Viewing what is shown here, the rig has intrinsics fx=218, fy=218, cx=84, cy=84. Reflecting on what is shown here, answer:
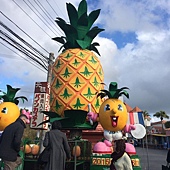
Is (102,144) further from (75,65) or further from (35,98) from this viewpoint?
(35,98)

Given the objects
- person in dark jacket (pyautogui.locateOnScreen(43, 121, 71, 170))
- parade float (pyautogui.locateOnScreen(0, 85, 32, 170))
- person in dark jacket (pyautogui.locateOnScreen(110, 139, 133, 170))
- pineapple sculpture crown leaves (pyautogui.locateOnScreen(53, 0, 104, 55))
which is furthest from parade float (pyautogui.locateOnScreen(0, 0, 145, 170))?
person in dark jacket (pyautogui.locateOnScreen(110, 139, 133, 170))

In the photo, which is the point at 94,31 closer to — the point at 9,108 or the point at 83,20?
the point at 83,20

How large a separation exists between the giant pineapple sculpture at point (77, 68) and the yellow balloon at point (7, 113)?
1.33 metres

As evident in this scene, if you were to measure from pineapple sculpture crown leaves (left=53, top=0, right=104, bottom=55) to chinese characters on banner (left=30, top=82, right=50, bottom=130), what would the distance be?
2.56 m

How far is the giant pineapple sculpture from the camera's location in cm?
745

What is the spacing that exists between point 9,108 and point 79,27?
3887 millimetres

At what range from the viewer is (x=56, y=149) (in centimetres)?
367

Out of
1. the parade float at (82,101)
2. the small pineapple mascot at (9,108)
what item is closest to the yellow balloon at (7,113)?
the small pineapple mascot at (9,108)

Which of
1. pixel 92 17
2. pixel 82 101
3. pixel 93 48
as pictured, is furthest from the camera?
pixel 93 48

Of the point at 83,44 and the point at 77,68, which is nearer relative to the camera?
the point at 77,68

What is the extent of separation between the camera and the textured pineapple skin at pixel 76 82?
24.3ft

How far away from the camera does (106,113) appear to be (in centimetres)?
619

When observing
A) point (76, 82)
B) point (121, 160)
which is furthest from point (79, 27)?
point (121, 160)

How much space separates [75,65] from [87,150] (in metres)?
2.91
